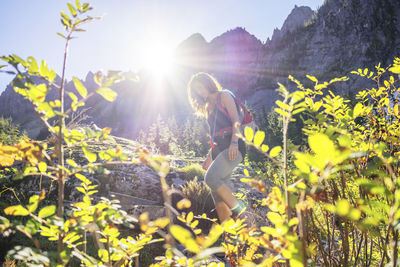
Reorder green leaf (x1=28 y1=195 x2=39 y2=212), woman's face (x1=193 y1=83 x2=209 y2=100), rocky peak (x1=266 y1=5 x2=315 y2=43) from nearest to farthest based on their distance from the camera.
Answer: green leaf (x1=28 y1=195 x2=39 y2=212)
woman's face (x1=193 y1=83 x2=209 y2=100)
rocky peak (x1=266 y1=5 x2=315 y2=43)

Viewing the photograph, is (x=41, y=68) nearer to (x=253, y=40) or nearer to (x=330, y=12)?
(x=330, y=12)

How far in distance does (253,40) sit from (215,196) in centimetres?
7285

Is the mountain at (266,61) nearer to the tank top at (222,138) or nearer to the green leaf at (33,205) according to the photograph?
the tank top at (222,138)

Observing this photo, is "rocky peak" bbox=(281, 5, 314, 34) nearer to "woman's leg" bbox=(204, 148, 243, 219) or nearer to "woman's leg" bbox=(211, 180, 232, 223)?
"woman's leg" bbox=(204, 148, 243, 219)

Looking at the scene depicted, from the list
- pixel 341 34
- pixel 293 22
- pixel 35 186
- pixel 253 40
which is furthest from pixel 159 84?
pixel 35 186

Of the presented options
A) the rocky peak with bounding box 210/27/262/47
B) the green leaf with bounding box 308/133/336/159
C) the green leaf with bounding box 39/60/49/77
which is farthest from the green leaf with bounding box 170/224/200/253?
the rocky peak with bounding box 210/27/262/47

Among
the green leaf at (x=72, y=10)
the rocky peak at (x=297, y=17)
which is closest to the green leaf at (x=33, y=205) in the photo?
the green leaf at (x=72, y=10)

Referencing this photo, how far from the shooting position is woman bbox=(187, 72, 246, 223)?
2.23 meters

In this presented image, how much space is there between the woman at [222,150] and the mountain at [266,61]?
112 feet

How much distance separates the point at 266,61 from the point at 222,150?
61.0 meters

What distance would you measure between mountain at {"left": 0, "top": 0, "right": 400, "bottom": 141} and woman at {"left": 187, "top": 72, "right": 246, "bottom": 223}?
34.1 metres

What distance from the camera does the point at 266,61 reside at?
188 feet

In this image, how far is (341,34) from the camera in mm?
43062

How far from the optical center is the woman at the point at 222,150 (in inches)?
88.0
